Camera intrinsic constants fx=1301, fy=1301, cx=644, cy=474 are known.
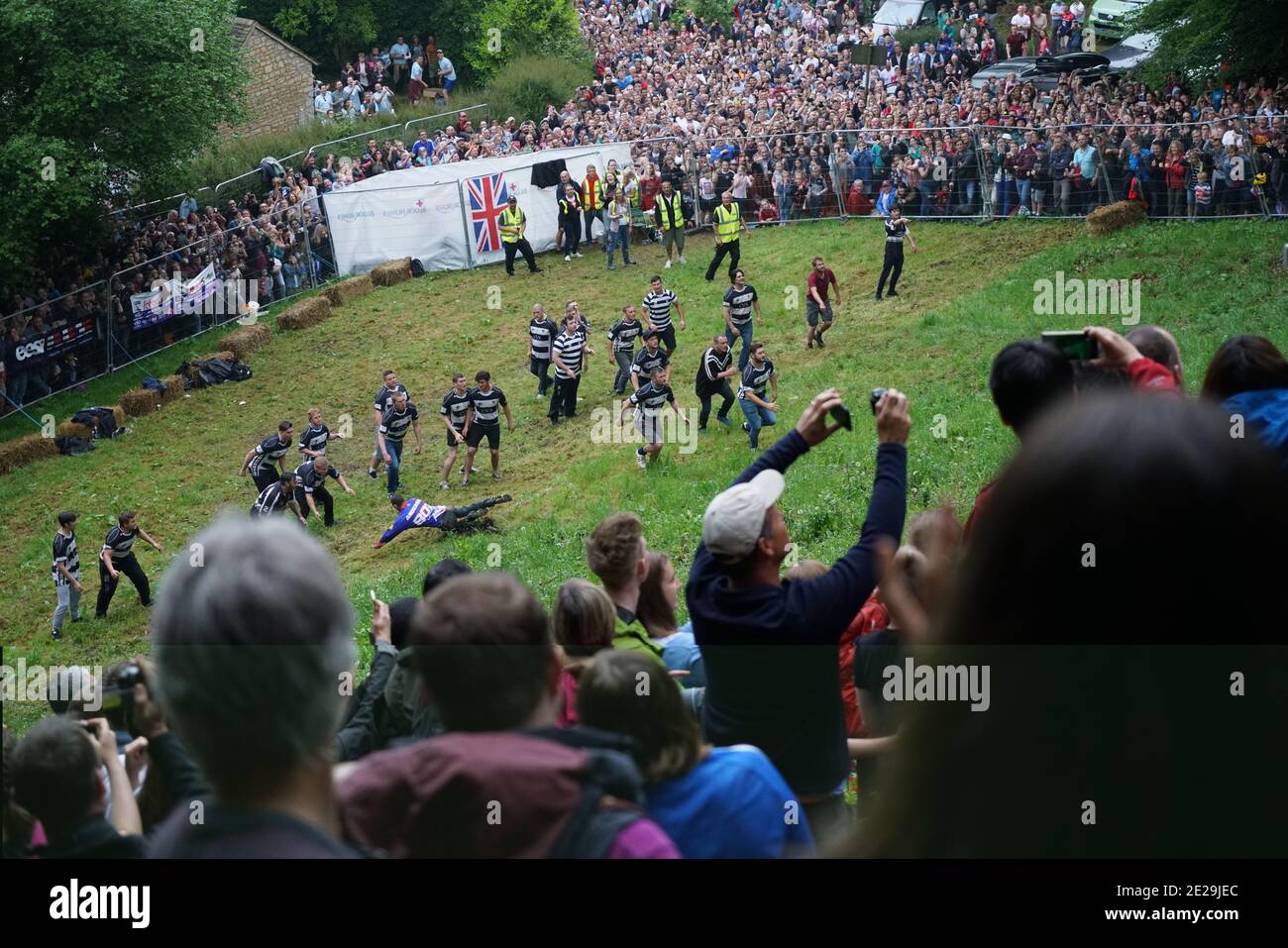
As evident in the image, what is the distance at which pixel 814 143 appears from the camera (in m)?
31.1

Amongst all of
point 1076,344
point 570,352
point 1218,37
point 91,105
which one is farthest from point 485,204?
point 1076,344

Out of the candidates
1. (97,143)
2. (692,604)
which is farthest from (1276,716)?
(97,143)

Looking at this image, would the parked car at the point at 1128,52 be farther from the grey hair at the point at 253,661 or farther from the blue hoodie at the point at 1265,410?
the grey hair at the point at 253,661

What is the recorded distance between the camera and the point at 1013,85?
29.4m

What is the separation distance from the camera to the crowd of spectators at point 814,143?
24.3m

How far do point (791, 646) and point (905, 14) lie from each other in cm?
3976

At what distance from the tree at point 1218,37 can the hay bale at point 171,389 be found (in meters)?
20.4

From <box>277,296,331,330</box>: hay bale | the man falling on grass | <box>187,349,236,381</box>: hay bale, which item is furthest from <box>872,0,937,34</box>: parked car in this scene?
the man falling on grass

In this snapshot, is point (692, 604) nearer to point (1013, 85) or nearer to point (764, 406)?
point (764, 406)

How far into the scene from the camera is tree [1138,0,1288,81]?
23.0 metres

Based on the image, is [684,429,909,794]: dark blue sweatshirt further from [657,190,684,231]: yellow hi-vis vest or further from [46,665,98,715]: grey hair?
[657,190,684,231]: yellow hi-vis vest

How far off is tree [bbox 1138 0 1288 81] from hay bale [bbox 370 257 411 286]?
1725cm

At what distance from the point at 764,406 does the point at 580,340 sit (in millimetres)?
4992

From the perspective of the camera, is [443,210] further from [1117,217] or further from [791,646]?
[791,646]
